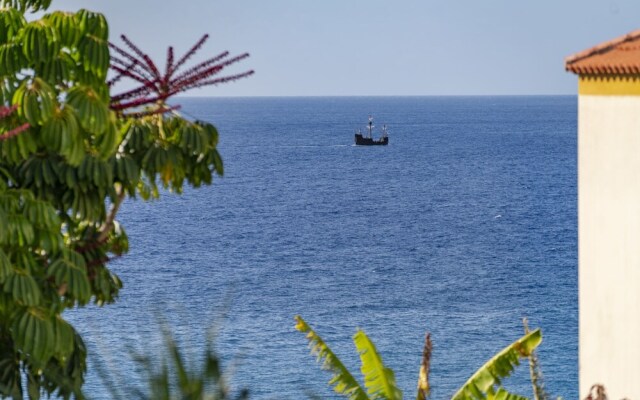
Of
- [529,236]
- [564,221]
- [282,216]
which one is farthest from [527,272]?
[282,216]

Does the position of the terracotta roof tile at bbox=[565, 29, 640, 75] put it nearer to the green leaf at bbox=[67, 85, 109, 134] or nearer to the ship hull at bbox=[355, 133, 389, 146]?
the green leaf at bbox=[67, 85, 109, 134]

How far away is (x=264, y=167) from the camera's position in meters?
128

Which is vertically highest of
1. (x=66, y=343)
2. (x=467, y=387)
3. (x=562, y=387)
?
(x=66, y=343)

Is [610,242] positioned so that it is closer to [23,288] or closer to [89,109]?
[89,109]

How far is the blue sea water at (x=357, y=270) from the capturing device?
4697cm

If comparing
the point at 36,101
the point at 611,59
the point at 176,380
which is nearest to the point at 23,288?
the point at 36,101

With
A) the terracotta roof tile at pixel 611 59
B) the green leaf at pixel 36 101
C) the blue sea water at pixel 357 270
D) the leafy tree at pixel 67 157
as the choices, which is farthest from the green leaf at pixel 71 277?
the blue sea water at pixel 357 270

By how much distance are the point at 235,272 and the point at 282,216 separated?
73.1 ft

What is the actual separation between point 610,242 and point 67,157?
15.2 feet

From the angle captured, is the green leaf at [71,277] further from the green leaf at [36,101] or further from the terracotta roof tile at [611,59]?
the terracotta roof tile at [611,59]

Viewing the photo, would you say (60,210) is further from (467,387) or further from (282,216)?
(282,216)

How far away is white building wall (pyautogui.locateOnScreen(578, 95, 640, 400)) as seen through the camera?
367 inches

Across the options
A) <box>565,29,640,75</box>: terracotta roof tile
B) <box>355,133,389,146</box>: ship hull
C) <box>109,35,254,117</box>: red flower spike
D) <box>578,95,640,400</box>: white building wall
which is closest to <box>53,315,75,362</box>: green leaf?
<box>109,35,254,117</box>: red flower spike

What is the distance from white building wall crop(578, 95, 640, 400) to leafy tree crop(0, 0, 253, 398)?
3.04m
